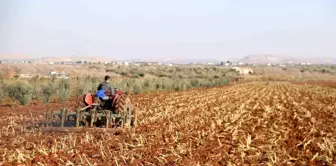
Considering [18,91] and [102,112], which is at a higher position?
[102,112]

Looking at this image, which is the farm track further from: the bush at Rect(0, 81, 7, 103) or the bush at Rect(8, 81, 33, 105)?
the bush at Rect(0, 81, 7, 103)

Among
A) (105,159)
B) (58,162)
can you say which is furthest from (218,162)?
(58,162)

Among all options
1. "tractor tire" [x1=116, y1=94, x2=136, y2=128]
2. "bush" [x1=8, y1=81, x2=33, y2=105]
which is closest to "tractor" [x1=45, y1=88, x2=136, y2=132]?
"tractor tire" [x1=116, y1=94, x2=136, y2=128]

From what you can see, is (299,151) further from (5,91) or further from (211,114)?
(5,91)

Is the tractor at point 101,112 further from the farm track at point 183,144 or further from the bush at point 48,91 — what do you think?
the bush at point 48,91

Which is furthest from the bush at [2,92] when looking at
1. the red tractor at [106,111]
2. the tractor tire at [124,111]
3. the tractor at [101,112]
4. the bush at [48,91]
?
the tractor tire at [124,111]

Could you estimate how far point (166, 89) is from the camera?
39.9m

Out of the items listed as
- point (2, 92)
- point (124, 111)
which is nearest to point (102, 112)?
point (124, 111)

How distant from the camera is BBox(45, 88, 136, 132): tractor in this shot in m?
13.0

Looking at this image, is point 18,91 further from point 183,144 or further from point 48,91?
Answer: point 183,144

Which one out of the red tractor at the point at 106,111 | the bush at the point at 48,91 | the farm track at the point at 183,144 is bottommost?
the bush at the point at 48,91

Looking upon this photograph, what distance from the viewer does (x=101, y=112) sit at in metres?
13.5

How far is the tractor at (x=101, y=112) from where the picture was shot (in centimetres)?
1301

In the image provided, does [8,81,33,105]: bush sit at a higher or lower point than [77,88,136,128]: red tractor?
lower
